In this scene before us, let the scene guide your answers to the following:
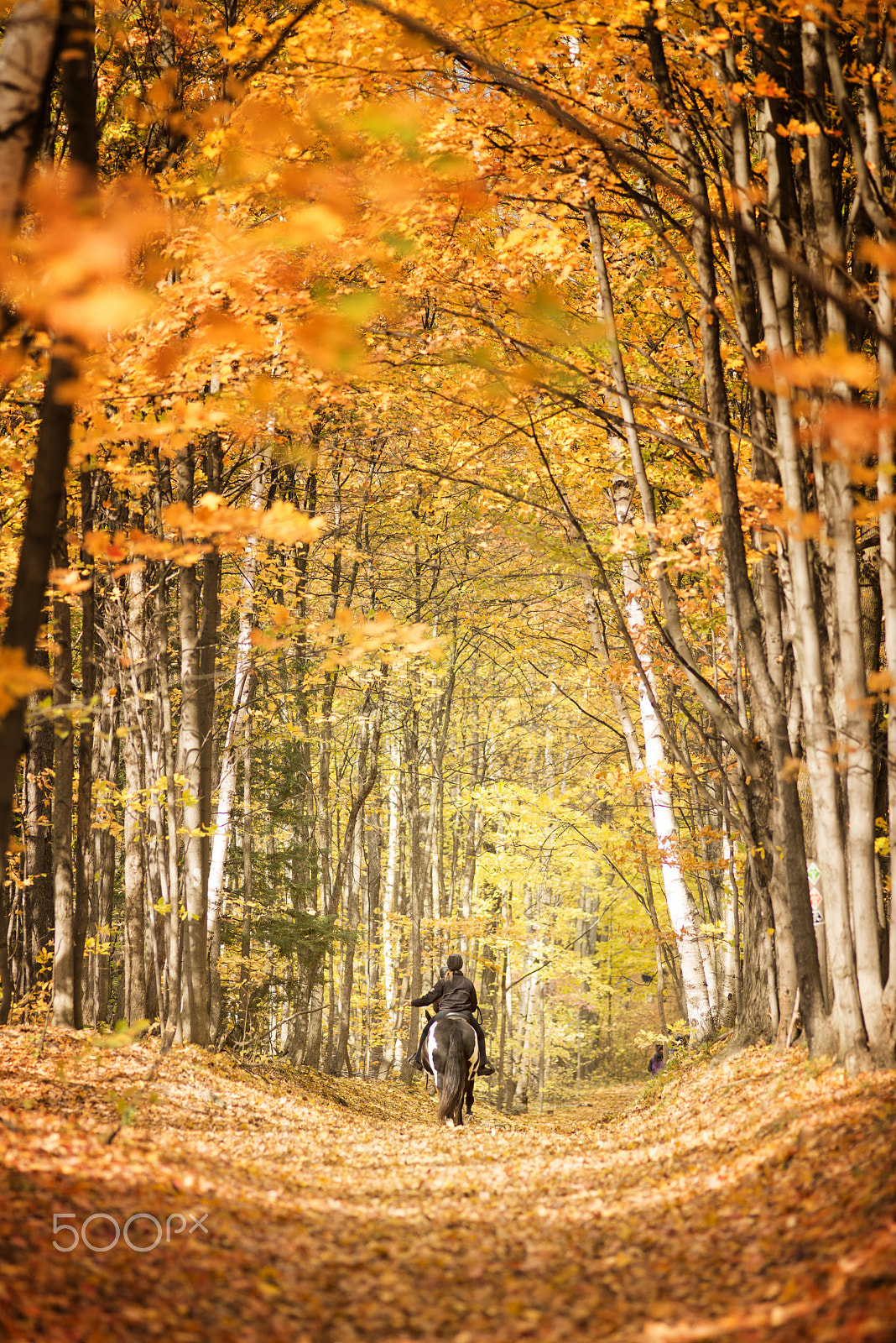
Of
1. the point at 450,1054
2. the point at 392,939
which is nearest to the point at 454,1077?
the point at 450,1054

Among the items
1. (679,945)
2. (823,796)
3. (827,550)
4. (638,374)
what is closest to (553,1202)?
(823,796)

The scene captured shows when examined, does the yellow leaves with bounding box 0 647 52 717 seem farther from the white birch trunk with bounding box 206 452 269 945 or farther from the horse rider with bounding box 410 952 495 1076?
the white birch trunk with bounding box 206 452 269 945

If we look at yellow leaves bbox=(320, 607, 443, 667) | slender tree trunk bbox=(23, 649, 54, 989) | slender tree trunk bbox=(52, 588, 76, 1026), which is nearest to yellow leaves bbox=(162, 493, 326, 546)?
yellow leaves bbox=(320, 607, 443, 667)

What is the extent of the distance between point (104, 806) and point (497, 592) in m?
8.52

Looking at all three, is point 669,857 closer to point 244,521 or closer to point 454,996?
point 454,996

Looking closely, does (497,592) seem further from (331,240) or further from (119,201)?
(119,201)

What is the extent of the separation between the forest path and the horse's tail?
2554 millimetres

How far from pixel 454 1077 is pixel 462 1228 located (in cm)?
603

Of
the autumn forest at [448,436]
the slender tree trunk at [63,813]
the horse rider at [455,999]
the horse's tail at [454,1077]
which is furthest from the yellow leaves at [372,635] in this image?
the horse's tail at [454,1077]

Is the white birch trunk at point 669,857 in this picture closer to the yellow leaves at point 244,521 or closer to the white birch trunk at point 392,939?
the yellow leaves at point 244,521

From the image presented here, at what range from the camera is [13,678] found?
13.3ft

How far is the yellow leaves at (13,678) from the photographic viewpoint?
159 inches

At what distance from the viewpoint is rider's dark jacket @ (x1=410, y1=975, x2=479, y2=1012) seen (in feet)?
38.1

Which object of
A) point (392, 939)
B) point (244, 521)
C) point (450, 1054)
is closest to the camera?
point (244, 521)
